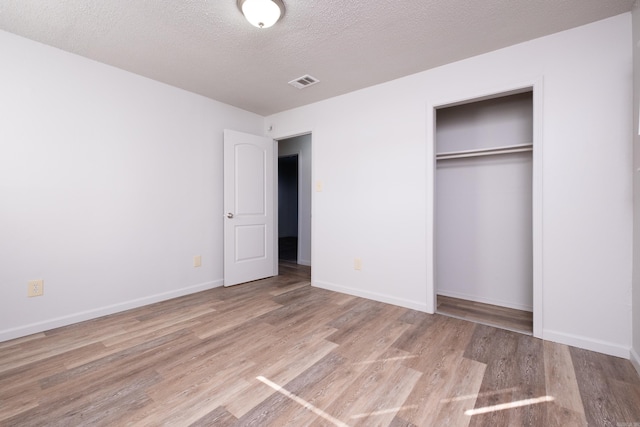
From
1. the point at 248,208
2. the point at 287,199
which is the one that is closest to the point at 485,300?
the point at 248,208

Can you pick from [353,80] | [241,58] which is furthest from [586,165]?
[241,58]

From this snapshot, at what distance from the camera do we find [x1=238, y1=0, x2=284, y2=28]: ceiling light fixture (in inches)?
68.2

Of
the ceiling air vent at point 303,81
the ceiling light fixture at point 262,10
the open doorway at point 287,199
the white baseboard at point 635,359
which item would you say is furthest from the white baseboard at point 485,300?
the open doorway at point 287,199

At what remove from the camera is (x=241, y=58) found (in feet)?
8.14

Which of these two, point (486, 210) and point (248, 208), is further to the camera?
point (248, 208)

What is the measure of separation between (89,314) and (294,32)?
2.99m

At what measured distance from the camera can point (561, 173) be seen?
6.78ft

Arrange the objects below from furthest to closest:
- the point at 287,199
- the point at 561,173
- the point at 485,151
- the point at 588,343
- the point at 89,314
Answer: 1. the point at 287,199
2. the point at 485,151
3. the point at 89,314
4. the point at 561,173
5. the point at 588,343

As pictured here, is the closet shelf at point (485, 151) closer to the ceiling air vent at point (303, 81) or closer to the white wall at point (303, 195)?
the ceiling air vent at point (303, 81)

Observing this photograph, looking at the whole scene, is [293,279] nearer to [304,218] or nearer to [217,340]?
[304,218]

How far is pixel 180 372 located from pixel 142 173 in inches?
80.9

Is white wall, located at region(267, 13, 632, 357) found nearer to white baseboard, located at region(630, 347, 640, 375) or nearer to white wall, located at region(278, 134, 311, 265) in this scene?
white baseboard, located at region(630, 347, 640, 375)

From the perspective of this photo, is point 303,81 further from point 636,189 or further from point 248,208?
point 636,189

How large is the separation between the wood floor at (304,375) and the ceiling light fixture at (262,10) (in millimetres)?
2242
